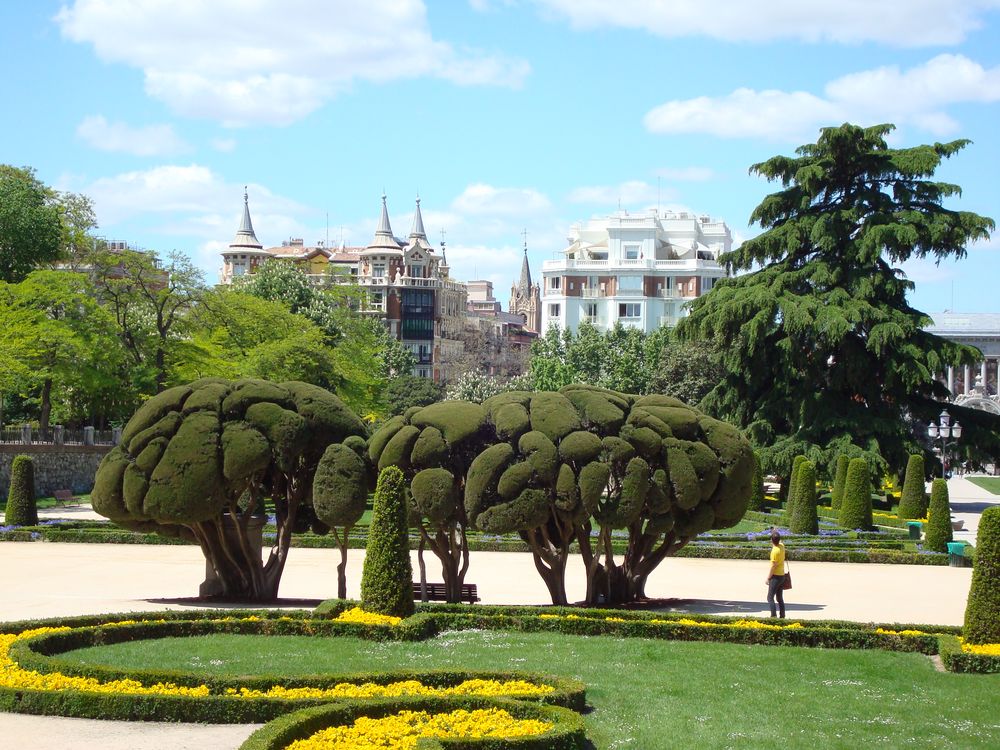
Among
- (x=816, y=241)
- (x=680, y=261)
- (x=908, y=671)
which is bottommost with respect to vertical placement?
(x=908, y=671)

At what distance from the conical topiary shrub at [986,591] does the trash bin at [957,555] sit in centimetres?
1514

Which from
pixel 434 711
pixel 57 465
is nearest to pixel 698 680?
pixel 434 711

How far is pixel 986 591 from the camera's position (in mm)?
16250

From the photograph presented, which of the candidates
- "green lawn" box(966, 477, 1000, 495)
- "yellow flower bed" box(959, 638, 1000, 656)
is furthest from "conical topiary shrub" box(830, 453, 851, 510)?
"yellow flower bed" box(959, 638, 1000, 656)

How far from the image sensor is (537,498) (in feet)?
65.0

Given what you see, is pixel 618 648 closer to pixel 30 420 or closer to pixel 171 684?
pixel 171 684

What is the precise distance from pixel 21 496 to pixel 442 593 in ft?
54.6

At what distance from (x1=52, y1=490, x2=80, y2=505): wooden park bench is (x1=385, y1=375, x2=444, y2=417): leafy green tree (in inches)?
1362

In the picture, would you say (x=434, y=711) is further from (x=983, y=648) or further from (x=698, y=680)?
(x=983, y=648)

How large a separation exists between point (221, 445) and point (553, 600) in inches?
238

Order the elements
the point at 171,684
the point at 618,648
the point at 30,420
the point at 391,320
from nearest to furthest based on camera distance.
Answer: the point at 171,684 < the point at 618,648 < the point at 30,420 < the point at 391,320

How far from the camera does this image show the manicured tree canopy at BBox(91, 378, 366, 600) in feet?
67.9

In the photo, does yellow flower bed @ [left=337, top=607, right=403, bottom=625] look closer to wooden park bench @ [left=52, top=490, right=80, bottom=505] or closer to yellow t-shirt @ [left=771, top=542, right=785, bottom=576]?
yellow t-shirt @ [left=771, top=542, right=785, bottom=576]

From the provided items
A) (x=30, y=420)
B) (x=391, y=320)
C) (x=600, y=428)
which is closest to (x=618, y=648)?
(x=600, y=428)
